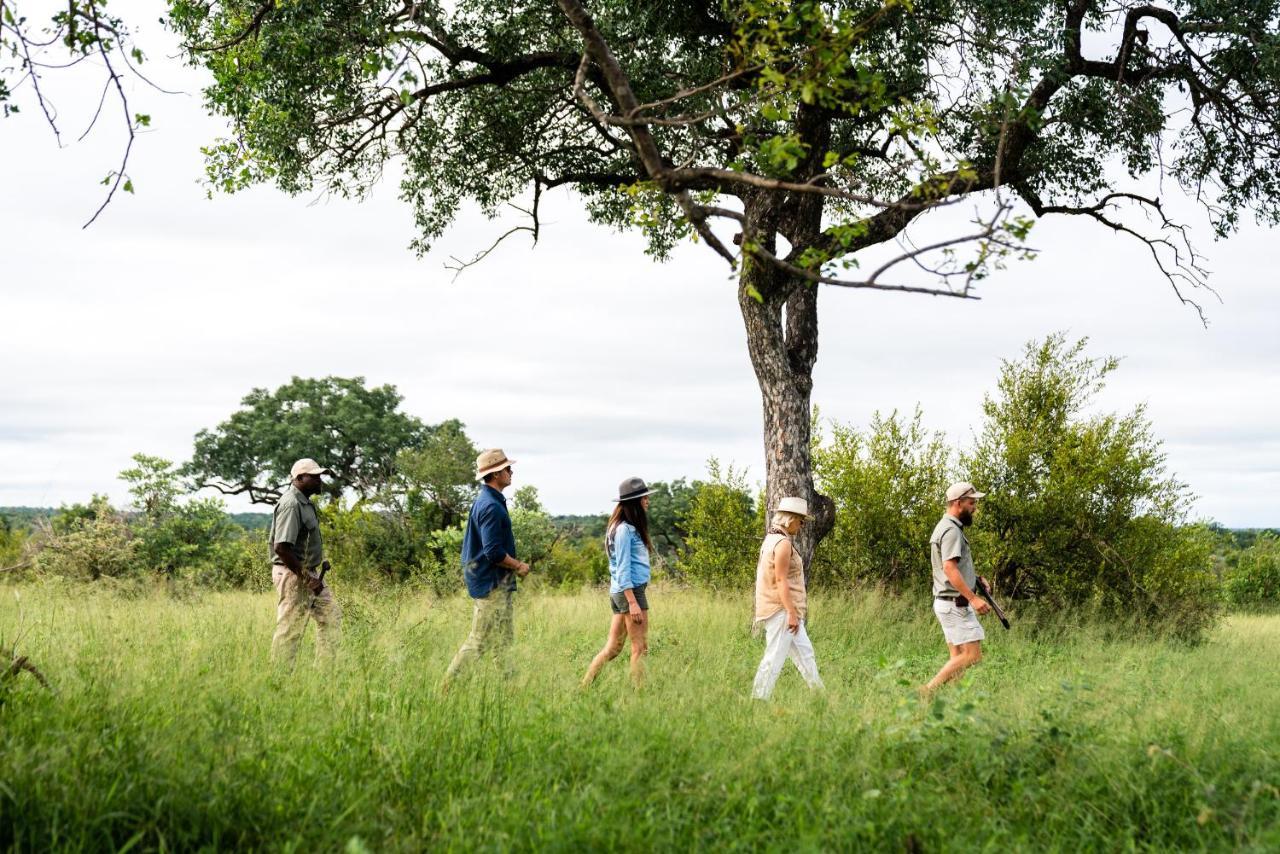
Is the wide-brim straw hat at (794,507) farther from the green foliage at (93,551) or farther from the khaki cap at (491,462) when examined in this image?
the green foliage at (93,551)

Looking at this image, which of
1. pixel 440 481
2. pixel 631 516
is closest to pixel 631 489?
pixel 631 516

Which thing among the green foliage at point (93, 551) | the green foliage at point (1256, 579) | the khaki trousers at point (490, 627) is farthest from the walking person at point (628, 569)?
the green foliage at point (1256, 579)

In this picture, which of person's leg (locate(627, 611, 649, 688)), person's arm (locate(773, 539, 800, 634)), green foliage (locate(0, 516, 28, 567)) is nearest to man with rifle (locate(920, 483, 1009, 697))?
person's arm (locate(773, 539, 800, 634))

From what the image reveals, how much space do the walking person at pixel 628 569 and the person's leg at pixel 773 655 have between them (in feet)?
3.31

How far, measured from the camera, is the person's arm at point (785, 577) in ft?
27.6

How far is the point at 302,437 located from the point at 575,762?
48883 millimetres

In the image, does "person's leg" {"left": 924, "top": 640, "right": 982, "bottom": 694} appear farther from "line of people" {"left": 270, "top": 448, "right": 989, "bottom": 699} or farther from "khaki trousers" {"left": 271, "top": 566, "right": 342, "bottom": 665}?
"khaki trousers" {"left": 271, "top": 566, "right": 342, "bottom": 665}

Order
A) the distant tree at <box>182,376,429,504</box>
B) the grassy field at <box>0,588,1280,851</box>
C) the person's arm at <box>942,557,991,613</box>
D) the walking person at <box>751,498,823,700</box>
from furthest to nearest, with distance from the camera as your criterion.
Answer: the distant tree at <box>182,376,429,504</box>, the person's arm at <box>942,557,991,613</box>, the walking person at <box>751,498,823,700</box>, the grassy field at <box>0,588,1280,851</box>

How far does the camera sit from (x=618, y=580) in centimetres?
883

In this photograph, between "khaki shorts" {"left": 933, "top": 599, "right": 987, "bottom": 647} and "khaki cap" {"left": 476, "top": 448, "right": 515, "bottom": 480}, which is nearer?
"khaki cap" {"left": 476, "top": 448, "right": 515, "bottom": 480}

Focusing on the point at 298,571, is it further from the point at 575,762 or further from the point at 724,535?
the point at 724,535

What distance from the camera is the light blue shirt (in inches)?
347

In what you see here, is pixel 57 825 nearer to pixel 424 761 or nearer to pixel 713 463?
pixel 424 761

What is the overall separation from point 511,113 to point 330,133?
258 cm
